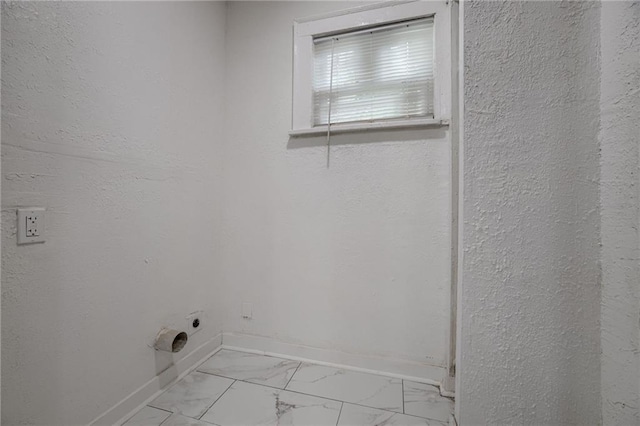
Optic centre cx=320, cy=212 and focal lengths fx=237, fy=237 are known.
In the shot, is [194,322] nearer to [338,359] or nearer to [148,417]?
[148,417]

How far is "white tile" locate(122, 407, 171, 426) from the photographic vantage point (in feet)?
3.31

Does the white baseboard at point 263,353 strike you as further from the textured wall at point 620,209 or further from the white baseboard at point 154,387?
the textured wall at point 620,209

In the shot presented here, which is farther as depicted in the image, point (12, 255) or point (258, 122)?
point (258, 122)

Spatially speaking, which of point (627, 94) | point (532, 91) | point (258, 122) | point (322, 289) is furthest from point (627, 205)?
point (258, 122)

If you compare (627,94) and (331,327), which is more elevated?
(627,94)

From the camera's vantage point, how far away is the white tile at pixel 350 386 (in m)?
1.14

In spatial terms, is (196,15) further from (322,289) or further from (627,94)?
(627,94)

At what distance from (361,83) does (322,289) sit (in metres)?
1.28

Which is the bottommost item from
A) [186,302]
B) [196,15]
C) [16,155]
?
[186,302]

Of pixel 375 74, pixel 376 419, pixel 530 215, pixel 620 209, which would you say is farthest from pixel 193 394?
pixel 375 74

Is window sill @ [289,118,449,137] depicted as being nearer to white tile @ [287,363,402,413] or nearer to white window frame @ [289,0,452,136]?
white window frame @ [289,0,452,136]

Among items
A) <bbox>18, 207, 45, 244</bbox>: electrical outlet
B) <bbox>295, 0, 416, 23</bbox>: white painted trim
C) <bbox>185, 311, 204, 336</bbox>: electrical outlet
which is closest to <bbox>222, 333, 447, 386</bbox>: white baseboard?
<bbox>185, 311, 204, 336</bbox>: electrical outlet

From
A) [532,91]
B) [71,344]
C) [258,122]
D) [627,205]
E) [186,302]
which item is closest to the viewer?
[627,205]

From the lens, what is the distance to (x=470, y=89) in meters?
0.75
